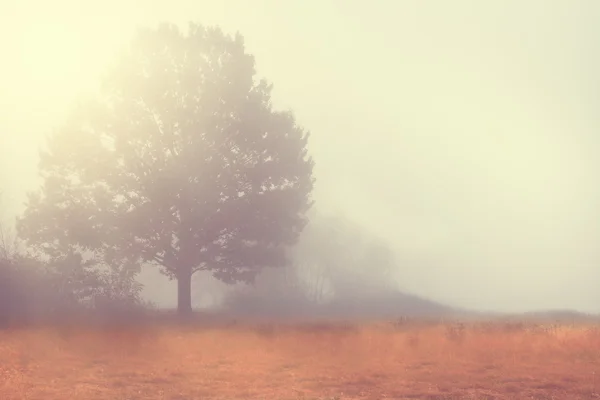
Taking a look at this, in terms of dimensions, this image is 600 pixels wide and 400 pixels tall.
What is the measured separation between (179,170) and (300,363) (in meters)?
15.3

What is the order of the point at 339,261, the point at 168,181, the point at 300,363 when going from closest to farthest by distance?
the point at 300,363 < the point at 168,181 < the point at 339,261

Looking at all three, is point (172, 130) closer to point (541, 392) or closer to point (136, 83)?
point (136, 83)

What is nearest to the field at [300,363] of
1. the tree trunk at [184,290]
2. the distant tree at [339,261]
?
the tree trunk at [184,290]

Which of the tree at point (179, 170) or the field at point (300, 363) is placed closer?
the field at point (300, 363)

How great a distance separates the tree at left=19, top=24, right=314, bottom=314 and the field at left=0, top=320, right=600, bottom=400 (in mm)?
7321

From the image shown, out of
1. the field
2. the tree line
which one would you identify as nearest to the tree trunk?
the tree line

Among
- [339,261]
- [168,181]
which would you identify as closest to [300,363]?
[168,181]

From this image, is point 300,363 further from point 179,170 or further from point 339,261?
point 339,261

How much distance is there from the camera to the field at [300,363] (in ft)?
35.9

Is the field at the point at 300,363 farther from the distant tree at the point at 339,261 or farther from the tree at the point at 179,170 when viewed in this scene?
the distant tree at the point at 339,261

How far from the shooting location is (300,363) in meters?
14.4

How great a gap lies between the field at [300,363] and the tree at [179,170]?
7.32m

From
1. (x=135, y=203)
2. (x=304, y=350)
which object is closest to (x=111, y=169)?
(x=135, y=203)

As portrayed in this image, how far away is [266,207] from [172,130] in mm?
6007
